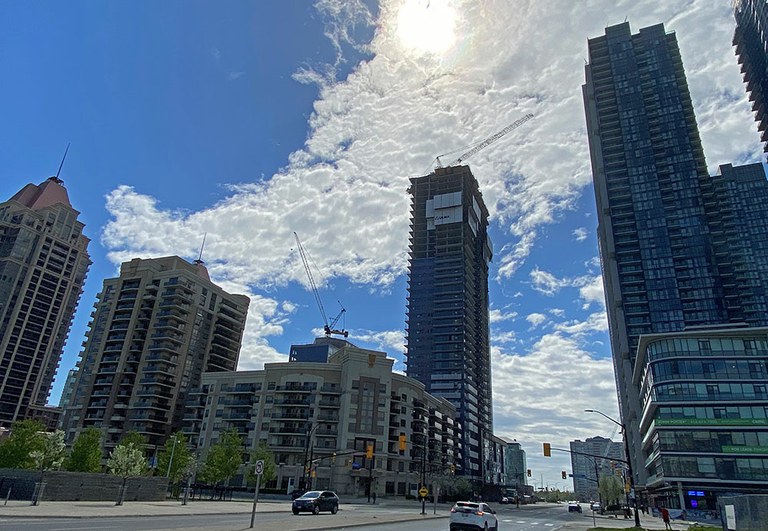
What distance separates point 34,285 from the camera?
15975 centimetres

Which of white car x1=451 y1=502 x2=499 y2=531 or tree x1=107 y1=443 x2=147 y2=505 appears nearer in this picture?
white car x1=451 y1=502 x2=499 y2=531

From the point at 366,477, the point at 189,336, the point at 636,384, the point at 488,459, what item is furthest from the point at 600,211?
the point at 189,336

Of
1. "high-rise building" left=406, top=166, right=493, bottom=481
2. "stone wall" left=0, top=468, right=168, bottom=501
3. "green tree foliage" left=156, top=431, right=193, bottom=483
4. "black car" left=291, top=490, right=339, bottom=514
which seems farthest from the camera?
"high-rise building" left=406, top=166, right=493, bottom=481

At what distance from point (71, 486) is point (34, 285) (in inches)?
6080

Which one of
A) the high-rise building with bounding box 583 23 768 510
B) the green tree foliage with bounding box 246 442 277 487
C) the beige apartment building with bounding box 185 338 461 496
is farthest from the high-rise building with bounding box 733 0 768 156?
the green tree foliage with bounding box 246 442 277 487

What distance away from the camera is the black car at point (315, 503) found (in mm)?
35094

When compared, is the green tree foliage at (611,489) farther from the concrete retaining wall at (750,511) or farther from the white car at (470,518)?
the white car at (470,518)

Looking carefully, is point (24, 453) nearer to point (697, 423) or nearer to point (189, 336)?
point (189, 336)

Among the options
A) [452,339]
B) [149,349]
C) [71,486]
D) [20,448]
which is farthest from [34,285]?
[71,486]

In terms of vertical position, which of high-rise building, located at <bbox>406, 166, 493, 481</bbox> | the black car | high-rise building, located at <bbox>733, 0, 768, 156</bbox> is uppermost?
high-rise building, located at <bbox>733, 0, 768, 156</bbox>

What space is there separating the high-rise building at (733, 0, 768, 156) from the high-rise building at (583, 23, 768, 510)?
778 inches

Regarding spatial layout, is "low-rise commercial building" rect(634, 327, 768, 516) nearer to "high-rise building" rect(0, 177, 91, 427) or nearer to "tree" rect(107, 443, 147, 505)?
"tree" rect(107, 443, 147, 505)

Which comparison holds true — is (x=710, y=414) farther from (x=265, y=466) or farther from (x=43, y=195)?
(x=43, y=195)

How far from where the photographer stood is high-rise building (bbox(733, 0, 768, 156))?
14450 centimetres
